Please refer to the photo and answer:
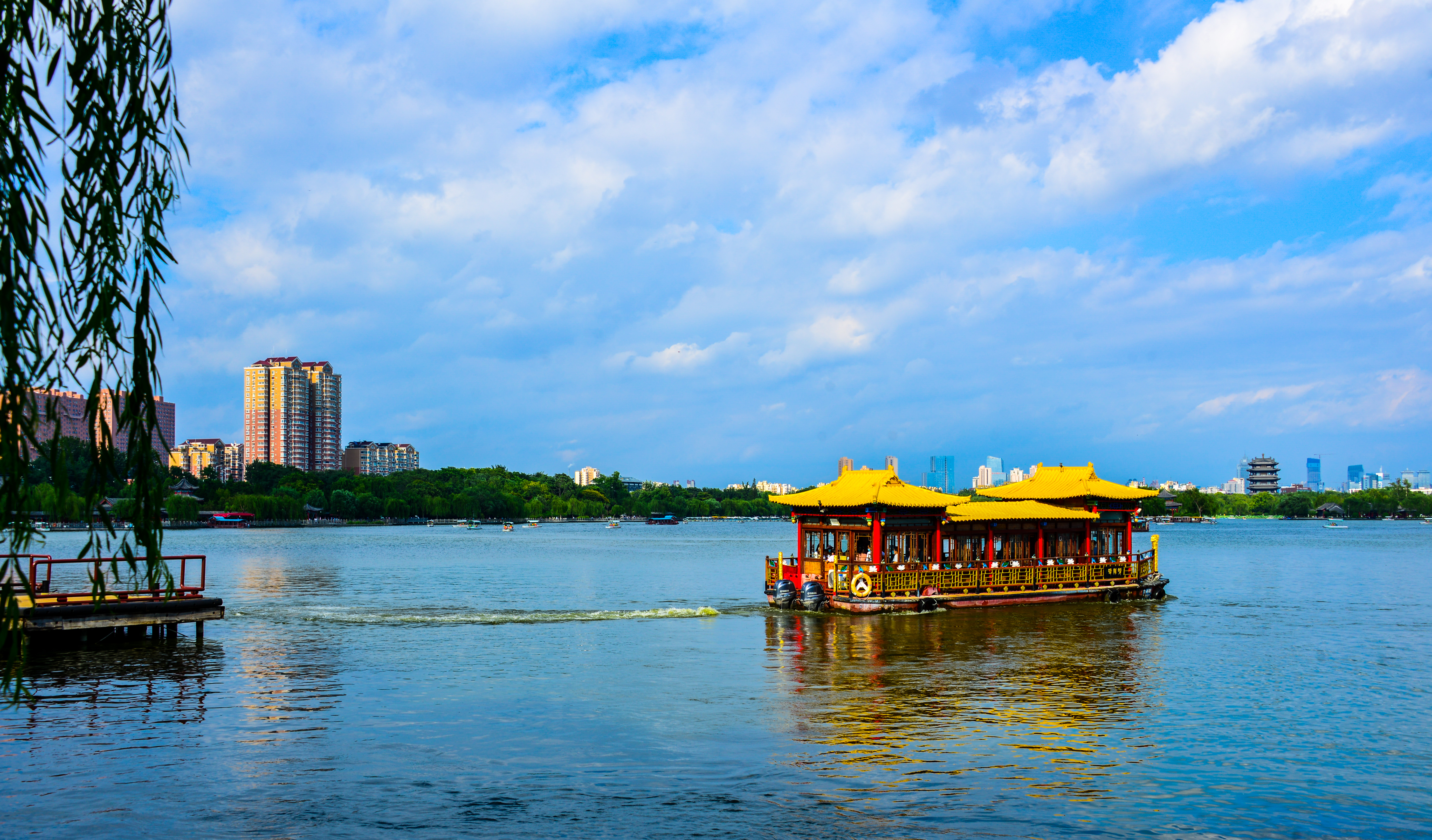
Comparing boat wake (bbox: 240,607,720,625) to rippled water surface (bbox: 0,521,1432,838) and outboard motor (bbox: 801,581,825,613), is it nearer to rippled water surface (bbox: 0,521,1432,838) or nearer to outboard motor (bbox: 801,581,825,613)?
rippled water surface (bbox: 0,521,1432,838)

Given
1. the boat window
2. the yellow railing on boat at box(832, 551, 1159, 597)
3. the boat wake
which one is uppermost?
the boat window

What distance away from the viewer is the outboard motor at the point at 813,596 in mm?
39281

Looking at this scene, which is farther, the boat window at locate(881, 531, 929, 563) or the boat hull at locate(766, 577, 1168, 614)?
the boat window at locate(881, 531, 929, 563)

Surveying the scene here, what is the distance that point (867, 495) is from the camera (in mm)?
38062

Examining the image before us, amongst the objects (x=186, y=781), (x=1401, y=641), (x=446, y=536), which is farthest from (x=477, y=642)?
(x=446, y=536)

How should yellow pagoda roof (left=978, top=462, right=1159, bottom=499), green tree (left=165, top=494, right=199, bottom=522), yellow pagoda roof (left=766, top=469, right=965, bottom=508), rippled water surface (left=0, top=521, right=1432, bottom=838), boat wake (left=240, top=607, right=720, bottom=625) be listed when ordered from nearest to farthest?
rippled water surface (left=0, top=521, right=1432, bottom=838)
yellow pagoda roof (left=766, top=469, right=965, bottom=508)
boat wake (left=240, top=607, right=720, bottom=625)
yellow pagoda roof (left=978, top=462, right=1159, bottom=499)
green tree (left=165, top=494, right=199, bottom=522)

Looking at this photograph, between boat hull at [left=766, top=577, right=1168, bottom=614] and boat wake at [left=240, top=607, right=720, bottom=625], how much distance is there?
4496 mm

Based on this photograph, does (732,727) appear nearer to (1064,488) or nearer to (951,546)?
(951,546)

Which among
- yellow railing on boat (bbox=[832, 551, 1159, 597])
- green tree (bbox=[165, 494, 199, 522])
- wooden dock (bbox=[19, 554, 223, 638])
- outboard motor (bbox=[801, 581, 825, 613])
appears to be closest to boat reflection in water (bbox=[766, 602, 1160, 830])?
yellow railing on boat (bbox=[832, 551, 1159, 597])

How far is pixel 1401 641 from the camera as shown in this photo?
117 ft

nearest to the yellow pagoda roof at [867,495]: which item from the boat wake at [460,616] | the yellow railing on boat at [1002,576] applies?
the yellow railing on boat at [1002,576]

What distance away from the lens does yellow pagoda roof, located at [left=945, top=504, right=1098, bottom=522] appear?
40.2 m

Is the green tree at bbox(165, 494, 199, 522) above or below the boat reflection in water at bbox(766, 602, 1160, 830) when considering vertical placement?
above

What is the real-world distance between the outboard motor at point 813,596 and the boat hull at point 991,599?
236 mm
